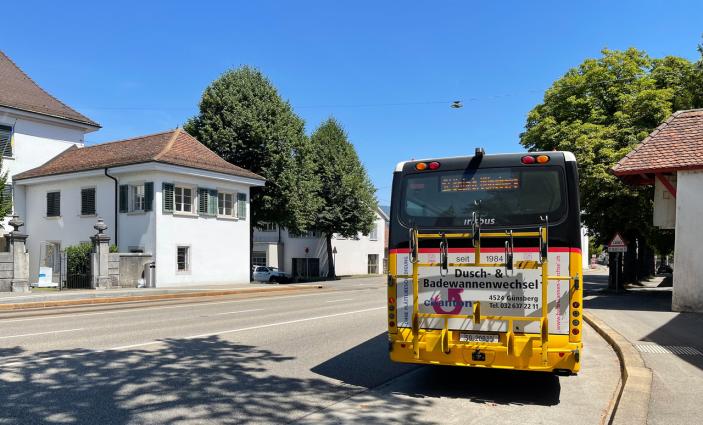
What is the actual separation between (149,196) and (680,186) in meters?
22.3

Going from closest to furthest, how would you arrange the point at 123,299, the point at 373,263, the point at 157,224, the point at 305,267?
the point at 123,299 < the point at 157,224 < the point at 305,267 < the point at 373,263

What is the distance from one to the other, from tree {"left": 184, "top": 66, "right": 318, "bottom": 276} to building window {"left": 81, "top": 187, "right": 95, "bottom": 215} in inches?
315

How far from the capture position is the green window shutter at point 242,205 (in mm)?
32906

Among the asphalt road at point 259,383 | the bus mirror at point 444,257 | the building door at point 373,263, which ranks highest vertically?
the bus mirror at point 444,257

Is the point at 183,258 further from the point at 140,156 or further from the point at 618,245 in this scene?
the point at 618,245

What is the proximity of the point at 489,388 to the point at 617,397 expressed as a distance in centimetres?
149

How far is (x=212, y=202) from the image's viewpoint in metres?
31.0

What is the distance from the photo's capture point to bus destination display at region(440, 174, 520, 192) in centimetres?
689

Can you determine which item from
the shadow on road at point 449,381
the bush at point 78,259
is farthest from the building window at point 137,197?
the shadow on road at point 449,381

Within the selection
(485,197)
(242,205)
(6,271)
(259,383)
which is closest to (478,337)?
(485,197)

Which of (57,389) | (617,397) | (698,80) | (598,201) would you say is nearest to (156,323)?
(57,389)

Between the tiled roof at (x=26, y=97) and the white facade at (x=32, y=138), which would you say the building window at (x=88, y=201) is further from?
the tiled roof at (x=26, y=97)

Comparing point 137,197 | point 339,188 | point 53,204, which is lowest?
point 53,204

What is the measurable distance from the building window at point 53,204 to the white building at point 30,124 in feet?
7.82
